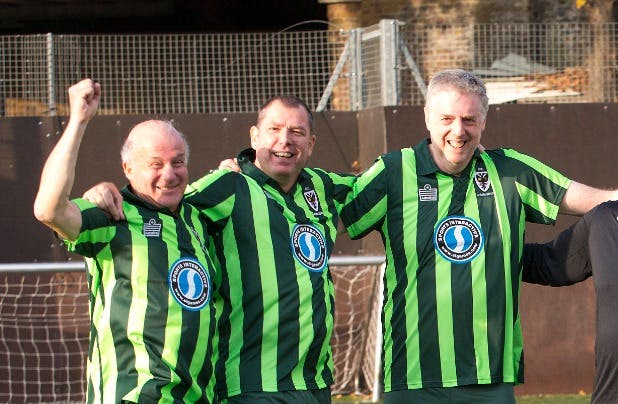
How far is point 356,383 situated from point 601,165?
2.62 meters

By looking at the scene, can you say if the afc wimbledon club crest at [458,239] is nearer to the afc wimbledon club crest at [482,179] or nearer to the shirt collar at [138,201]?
the afc wimbledon club crest at [482,179]

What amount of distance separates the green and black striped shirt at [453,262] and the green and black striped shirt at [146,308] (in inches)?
34.9

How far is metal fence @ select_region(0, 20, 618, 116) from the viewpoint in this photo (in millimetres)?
10125

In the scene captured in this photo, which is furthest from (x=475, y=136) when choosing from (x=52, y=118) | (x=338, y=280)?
(x=52, y=118)

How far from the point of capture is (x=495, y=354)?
481 centimetres

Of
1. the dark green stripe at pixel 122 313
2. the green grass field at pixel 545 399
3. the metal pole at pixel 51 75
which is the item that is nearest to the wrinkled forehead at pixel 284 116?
the dark green stripe at pixel 122 313

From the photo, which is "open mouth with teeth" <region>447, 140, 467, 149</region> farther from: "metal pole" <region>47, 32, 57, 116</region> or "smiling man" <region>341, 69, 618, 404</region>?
"metal pole" <region>47, 32, 57, 116</region>

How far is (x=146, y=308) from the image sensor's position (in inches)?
166

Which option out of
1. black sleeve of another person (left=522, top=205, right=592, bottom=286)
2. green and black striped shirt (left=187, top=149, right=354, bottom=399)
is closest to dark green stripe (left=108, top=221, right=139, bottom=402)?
green and black striped shirt (left=187, top=149, right=354, bottom=399)

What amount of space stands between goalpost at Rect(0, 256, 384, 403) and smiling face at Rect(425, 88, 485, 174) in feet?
15.5

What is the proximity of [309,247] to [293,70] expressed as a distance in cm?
629

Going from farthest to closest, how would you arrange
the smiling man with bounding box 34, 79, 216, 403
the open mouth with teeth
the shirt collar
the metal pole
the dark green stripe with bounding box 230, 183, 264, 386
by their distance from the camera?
the metal pole → the open mouth with teeth → the dark green stripe with bounding box 230, 183, 264, 386 → the shirt collar → the smiling man with bounding box 34, 79, 216, 403

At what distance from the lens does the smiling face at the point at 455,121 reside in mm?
4719

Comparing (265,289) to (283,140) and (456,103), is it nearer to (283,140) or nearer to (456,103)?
(283,140)
